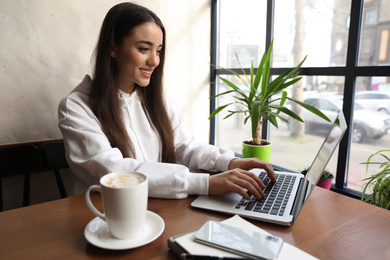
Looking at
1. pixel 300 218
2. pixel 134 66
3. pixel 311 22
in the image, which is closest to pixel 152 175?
pixel 300 218

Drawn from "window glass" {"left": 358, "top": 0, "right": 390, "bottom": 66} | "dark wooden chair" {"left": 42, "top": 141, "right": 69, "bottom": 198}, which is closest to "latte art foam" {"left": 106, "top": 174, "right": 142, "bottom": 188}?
"dark wooden chair" {"left": 42, "top": 141, "right": 69, "bottom": 198}

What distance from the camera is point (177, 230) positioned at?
0.67 meters

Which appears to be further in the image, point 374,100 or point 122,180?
point 374,100

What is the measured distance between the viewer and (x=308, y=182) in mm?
814

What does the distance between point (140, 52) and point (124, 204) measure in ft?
2.74

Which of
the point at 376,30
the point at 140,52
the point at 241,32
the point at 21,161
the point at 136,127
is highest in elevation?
the point at 241,32

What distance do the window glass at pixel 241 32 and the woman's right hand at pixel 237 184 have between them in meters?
1.98

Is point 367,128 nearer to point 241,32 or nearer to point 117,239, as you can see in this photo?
point 241,32

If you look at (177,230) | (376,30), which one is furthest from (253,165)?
(376,30)

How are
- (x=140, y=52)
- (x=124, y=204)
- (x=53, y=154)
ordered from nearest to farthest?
(x=124, y=204) < (x=140, y=52) < (x=53, y=154)

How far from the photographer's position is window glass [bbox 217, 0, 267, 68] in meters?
2.62

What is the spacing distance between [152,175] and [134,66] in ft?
1.86

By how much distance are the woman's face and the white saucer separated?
2.47ft

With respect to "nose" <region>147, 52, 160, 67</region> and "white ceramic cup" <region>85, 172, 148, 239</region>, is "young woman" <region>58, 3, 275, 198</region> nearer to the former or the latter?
"nose" <region>147, 52, 160, 67</region>
